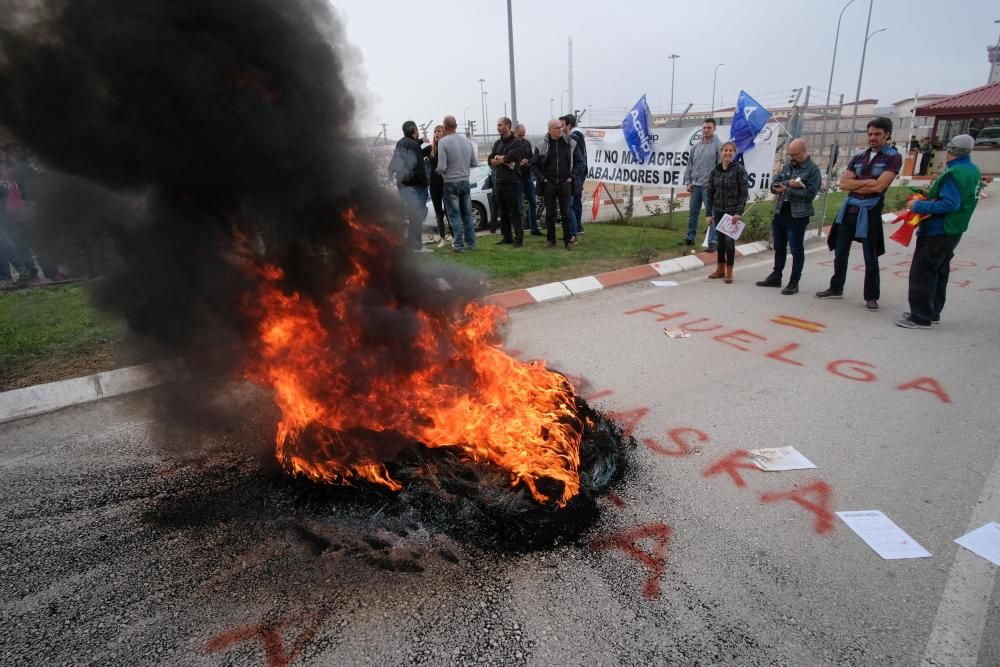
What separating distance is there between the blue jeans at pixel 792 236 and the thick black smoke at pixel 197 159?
5.25m

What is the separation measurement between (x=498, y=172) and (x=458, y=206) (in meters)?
0.89

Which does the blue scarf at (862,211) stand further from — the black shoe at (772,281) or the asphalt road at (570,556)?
the asphalt road at (570,556)

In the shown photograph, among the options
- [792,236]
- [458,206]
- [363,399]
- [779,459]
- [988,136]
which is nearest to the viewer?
[363,399]

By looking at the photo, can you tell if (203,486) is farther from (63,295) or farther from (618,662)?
(63,295)

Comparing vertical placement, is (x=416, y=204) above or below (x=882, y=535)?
above

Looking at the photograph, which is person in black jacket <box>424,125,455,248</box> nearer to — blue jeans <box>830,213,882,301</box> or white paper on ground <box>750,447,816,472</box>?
blue jeans <box>830,213,882,301</box>

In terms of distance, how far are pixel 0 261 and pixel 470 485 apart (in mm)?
8615

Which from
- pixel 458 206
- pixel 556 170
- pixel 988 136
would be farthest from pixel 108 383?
pixel 988 136

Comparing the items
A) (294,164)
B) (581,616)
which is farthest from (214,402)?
(581,616)

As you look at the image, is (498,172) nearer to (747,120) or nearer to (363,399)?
(747,120)

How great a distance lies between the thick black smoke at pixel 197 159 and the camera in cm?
235

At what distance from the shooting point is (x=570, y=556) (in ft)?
8.54

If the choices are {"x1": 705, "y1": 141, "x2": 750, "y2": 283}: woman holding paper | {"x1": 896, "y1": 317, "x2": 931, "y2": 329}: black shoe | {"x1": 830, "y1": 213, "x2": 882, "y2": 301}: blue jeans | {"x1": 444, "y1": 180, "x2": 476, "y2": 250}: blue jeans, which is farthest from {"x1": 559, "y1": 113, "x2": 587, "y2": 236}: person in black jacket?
{"x1": 896, "y1": 317, "x2": 931, "y2": 329}: black shoe

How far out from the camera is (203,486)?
10.5ft
